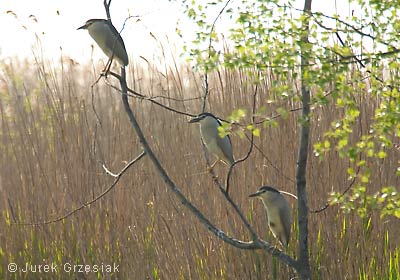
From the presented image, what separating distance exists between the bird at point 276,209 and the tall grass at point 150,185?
18 cm

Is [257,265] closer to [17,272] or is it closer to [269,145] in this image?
[269,145]

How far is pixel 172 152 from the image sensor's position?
12.4ft

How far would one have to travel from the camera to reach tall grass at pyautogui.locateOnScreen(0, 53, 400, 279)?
339 cm

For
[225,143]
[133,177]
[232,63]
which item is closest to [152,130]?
[133,177]

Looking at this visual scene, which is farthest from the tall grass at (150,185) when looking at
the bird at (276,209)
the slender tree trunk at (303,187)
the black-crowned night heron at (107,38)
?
the slender tree trunk at (303,187)

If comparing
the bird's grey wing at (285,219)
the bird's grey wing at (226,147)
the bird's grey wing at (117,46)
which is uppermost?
the bird's grey wing at (117,46)

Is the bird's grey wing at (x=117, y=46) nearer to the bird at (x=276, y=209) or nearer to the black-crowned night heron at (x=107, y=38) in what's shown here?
the black-crowned night heron at (x=107, y=38)

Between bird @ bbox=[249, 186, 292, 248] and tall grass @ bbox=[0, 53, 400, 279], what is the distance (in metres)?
0.18

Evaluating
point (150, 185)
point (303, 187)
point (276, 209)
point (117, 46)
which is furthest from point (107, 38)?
point (303, 187)

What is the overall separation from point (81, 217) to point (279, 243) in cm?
109

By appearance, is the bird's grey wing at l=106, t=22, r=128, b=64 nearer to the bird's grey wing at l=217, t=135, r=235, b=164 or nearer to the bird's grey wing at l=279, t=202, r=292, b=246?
the bird's grey wing at l=217, t=135, r=235, b=164

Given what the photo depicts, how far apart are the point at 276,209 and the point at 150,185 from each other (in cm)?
100

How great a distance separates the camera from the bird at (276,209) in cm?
300

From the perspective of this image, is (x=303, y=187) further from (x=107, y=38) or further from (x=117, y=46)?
(x=107, y=38)
